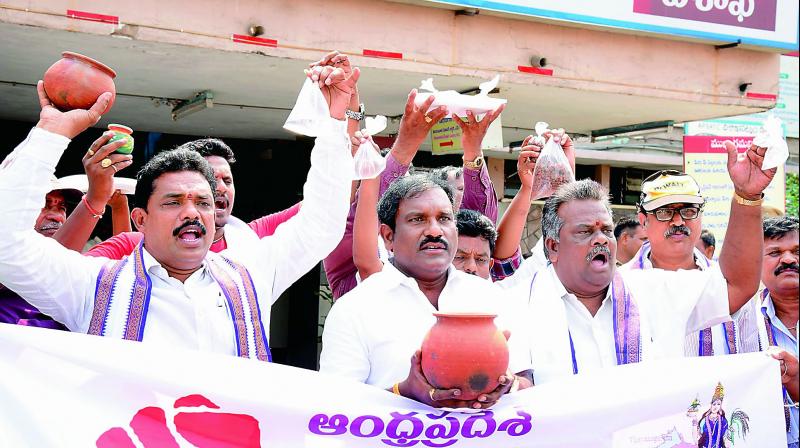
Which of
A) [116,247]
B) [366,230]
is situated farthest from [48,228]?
[366,230]

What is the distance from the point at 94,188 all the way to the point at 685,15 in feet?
17.6

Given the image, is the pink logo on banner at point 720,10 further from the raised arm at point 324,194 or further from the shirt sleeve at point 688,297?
the raised arm at point 324,194

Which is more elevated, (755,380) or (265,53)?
(265,53)

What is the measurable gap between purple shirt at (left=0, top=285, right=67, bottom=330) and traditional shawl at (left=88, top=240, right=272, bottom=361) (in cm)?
45

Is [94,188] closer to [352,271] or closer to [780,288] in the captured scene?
[352,271]

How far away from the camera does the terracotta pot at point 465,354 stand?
257cm

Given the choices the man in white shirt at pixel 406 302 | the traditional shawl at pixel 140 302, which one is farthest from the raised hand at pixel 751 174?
the traditional shawl at pixel 140 302

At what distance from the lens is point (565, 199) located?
3523 mm

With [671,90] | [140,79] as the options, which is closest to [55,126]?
[140,79]

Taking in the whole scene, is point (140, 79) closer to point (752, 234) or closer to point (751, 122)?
point (752, 234)

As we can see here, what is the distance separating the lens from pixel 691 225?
178 inches

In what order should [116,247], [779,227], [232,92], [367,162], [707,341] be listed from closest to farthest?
[367,162] → [116,247] → [707,341] → [779,227] → [232,92]

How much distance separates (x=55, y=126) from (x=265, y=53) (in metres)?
3.14

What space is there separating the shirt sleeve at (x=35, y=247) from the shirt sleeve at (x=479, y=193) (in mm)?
1987
